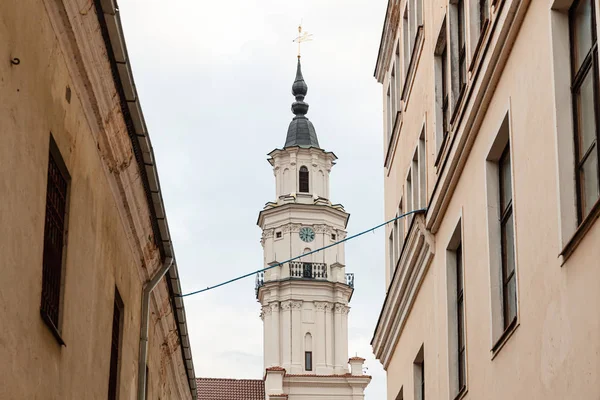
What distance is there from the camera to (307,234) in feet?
254

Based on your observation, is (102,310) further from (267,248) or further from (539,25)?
(267,248)

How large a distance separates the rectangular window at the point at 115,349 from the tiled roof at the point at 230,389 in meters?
57.8

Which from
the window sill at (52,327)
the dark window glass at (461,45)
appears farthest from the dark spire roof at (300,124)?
the window sill at (52,327)

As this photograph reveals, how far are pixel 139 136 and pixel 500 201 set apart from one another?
410 centimetres

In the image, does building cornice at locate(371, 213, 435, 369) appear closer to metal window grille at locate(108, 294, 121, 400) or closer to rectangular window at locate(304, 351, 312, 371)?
metal window grille at locate(108, 294, 121, 400)

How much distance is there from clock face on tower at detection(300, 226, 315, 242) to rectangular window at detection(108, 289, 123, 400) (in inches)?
2419

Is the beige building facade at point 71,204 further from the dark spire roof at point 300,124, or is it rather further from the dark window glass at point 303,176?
the dark spire roof at point 300,124

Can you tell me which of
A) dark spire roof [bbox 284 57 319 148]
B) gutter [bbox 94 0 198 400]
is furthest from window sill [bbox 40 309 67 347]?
dark spire roof [bbox 284 57 319 148]

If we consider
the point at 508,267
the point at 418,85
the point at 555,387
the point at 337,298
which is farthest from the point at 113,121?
the point at 337,298

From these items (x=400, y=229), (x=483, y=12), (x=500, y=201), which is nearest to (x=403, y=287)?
(x=400, y=229)

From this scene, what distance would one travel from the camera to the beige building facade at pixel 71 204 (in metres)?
9.55

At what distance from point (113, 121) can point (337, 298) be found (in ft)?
206

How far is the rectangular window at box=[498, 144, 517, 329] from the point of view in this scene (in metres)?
13.3

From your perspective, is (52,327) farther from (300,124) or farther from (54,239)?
(300,124)
